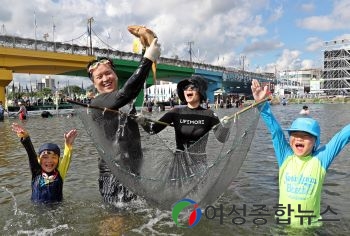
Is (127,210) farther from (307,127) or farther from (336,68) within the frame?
(336,68)

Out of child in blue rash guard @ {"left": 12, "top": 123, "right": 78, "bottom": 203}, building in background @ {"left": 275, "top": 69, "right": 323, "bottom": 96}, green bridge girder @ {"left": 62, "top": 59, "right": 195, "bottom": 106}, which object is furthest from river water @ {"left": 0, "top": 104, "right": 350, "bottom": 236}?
building in background @ {"left": 275, "top": 69, "right": 323, "bottom": 96}

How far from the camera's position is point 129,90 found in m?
3.93

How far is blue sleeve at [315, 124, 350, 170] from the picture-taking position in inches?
143

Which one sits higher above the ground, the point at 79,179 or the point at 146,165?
the point at 146,165

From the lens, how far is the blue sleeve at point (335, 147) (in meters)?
3.63

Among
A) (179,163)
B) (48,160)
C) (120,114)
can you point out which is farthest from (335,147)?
(48,160)

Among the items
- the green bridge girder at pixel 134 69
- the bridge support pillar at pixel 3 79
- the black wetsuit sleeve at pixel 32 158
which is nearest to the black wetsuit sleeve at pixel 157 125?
the black wetsuit sleeve at pixel 32 158

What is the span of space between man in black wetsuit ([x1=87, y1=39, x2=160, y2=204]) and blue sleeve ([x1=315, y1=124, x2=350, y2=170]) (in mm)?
1958

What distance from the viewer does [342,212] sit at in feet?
17.2

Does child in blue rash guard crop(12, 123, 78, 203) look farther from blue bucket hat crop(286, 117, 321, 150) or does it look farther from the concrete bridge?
the concrete bridge

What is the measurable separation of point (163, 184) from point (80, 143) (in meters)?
9.80

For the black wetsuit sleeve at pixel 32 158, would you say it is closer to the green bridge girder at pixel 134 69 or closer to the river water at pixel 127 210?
the river water at pixel 127 210

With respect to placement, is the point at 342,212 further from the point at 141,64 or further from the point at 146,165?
the point at 141,64

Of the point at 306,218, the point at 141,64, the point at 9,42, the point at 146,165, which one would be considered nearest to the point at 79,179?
the point at 146,165
